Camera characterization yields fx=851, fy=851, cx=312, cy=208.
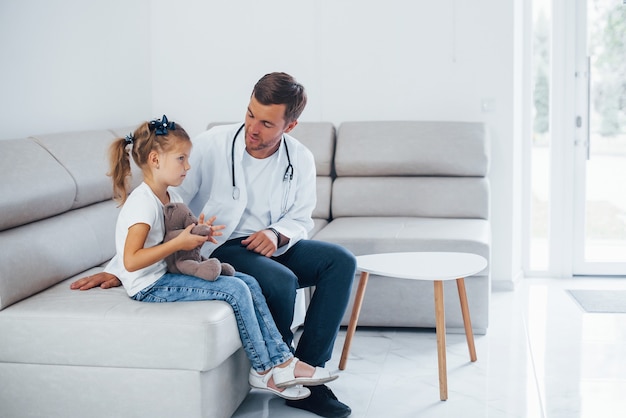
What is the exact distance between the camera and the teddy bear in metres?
2.60

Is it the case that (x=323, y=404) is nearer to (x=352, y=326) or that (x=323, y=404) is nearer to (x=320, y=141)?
(x=352, y=326)

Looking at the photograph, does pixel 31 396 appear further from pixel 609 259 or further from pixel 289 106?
pixel 609 259

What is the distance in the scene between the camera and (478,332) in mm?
3691

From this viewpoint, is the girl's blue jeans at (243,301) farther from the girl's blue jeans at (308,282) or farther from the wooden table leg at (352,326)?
the wooden table leg at (352,326)

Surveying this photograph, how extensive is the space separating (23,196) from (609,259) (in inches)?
129

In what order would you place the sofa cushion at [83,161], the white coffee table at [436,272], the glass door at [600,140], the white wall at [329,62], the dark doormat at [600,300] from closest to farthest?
the white coffee table at [436,272], the sofa cushion at [83,161], the dark doormat at [600,300], the white wall at [329,62], the glass door at [600,140]

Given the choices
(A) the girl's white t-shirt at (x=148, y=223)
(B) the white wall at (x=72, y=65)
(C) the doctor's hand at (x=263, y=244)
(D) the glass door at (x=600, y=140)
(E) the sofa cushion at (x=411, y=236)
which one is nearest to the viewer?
(A) the girl's white t-shirt at (x=148, y=223)

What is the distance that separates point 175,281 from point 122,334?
0.80 ft

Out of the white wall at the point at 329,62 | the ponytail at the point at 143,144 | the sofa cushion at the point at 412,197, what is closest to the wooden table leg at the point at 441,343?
the ponytail at the point at 143,144

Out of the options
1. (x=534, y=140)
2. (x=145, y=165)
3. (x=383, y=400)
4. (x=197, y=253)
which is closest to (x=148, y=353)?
(x=197, y=253)

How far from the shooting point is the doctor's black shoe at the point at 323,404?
109 inches

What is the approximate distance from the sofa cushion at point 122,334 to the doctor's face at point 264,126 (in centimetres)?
63

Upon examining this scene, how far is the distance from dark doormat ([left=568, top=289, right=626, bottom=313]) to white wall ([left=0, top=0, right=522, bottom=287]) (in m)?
0.38

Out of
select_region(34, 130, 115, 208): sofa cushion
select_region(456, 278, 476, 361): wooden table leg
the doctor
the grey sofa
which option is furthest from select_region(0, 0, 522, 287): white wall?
the doctor
